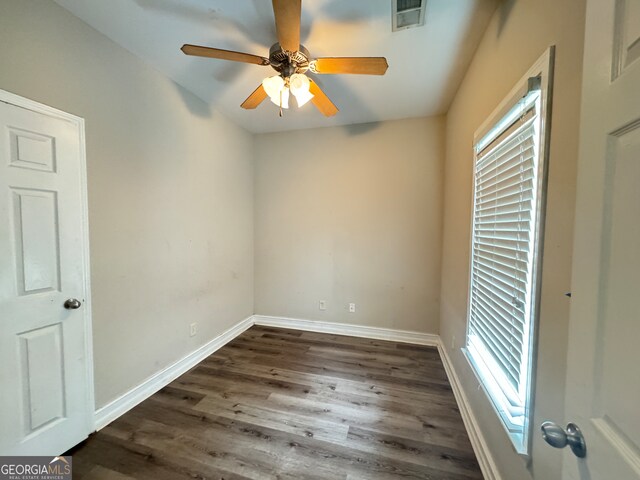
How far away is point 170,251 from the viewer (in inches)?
85.0

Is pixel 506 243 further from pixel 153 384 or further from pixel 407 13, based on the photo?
pixel 153 384

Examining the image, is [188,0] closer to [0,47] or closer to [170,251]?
[0,47]

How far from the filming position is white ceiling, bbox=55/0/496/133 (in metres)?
1.42

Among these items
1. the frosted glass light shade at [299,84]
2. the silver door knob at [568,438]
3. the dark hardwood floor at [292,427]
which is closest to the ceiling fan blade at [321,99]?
the frosted glass light shade at [299,84]

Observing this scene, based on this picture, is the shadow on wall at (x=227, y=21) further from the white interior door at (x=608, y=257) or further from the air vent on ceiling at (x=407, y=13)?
the white interior door at (x=608, y=257)

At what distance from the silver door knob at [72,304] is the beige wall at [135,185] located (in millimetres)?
141

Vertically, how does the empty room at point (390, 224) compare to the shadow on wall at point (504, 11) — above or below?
below

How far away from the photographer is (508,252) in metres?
1.22

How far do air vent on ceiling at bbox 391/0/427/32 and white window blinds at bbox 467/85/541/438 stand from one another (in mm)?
818

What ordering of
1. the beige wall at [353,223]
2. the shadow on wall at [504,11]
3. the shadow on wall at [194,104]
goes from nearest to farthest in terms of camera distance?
the shadow on wall at [504,11], the shadow on wall at [194,104], the beige wall at [353,223]

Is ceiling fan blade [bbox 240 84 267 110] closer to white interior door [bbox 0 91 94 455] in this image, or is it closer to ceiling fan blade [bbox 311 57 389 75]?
ceiling fan blade [bbox 311 57 389 75]

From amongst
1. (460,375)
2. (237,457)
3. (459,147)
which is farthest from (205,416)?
(459,147)

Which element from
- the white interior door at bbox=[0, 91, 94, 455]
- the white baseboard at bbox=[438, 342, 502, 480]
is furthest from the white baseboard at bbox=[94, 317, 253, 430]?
the white baseboard at bbox=[438, 342, 502, 480]

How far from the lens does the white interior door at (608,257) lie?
0.43 metres
